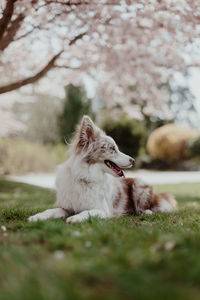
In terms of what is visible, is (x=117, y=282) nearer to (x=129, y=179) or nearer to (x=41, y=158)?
(x=129, y=179)

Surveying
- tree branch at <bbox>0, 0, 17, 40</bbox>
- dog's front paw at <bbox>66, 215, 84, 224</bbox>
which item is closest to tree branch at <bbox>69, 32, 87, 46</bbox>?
tree branch at <bbox>0, 0, 17, 40</bbox>

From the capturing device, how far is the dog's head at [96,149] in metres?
4.79

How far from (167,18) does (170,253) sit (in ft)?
23.7

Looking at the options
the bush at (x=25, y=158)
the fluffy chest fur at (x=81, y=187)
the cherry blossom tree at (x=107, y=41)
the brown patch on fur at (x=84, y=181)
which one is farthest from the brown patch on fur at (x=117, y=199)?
the bush at (x=25, y=158)

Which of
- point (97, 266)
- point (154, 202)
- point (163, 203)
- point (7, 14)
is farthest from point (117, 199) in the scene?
point (7, 14)

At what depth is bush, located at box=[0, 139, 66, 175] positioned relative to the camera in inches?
759

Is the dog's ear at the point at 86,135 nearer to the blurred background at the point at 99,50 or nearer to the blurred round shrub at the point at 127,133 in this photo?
the blurred background at the point at 99,50

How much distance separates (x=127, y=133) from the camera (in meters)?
22.3

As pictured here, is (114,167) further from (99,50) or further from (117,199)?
(99,50)

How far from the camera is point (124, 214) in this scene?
216 inches

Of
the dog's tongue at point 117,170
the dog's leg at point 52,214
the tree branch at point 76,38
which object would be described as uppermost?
the tree branch at point 76,38

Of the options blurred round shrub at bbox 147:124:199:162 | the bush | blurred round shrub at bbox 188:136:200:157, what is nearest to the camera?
the bush

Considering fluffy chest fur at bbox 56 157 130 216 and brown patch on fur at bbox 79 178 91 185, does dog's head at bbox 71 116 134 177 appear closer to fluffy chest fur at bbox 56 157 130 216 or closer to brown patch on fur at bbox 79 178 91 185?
fluffy chest fur at bbox 56 157 130 216

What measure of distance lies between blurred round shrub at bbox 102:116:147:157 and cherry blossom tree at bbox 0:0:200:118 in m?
8.33
